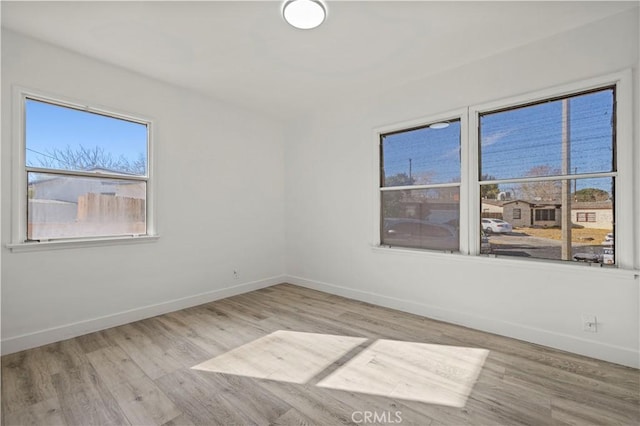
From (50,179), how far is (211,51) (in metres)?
1.95

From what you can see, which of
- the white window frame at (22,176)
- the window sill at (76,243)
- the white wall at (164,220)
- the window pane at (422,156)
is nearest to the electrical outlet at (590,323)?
the window pane at (422,156)

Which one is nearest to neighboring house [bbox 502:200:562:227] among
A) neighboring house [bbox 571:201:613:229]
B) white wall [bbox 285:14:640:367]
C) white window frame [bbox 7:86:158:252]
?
neighboring house [bbox 571:201:613:229]

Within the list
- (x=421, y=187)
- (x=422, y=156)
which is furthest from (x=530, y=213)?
(x=422, y=156)

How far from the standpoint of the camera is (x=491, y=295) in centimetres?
292

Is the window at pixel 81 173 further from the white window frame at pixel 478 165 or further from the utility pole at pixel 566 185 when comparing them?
the utility pole at pixel 566 185

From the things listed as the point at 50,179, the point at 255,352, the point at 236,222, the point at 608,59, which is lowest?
the point at 255,352

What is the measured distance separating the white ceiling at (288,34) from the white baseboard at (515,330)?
105 inches

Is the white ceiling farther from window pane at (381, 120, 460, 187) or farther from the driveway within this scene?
the driveway

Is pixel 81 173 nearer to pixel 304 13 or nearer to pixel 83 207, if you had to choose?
pixel 83 207

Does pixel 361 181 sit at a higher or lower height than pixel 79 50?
lower

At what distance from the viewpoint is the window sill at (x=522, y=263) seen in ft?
7.69

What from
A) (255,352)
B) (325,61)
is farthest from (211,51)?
(255,352)

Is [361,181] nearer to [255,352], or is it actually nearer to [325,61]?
[325,61]

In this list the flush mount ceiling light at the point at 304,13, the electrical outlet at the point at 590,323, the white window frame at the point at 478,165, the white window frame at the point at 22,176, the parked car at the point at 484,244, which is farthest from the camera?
the parked car at the point at 484,244
